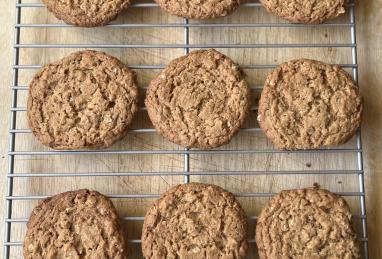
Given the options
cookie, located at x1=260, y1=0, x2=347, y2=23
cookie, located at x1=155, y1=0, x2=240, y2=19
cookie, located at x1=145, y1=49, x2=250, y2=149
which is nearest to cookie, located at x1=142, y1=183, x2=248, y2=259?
cookie, located at x1=145, y1=49, x2=250, y2=149

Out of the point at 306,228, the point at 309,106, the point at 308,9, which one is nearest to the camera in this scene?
the point at 306,228

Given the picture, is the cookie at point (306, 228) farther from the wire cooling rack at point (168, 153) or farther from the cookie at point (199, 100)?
the cookie at point (199, 100)

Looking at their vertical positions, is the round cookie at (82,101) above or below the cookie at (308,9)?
below

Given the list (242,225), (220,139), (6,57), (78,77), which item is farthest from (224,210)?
(6,57)

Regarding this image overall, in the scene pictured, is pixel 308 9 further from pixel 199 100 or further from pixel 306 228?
pixel 306 228

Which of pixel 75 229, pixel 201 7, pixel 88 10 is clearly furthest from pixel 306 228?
pixel 88 10

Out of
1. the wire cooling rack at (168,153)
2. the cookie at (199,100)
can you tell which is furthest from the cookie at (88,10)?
the cookie at (199,100)

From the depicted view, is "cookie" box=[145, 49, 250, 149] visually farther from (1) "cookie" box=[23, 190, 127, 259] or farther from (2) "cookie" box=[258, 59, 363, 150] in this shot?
(1) "cookie" box=[23, 190, 127, 259]
